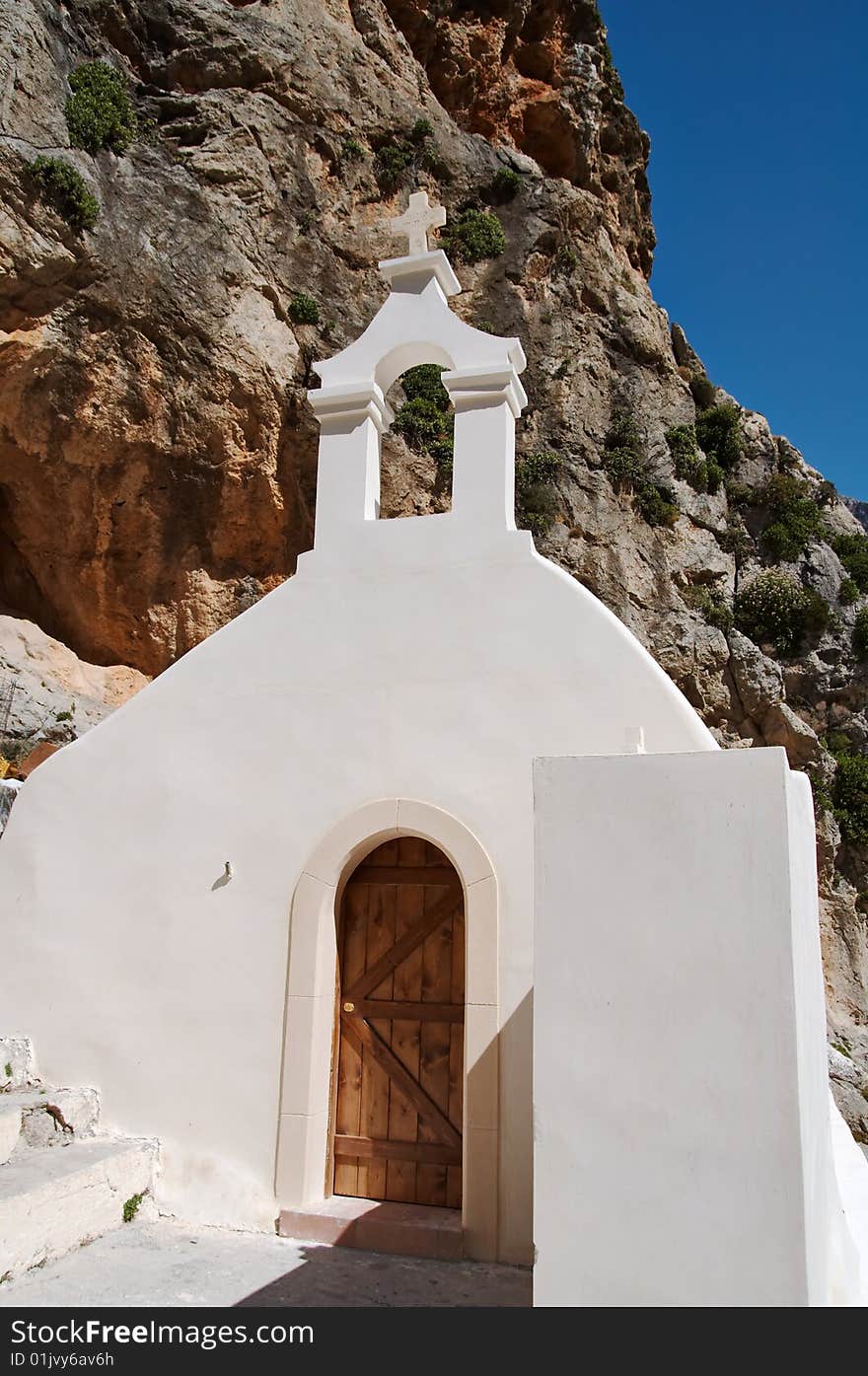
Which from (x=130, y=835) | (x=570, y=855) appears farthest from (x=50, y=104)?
(x=570, y=855)

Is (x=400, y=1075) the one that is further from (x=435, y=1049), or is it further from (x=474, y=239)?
(x=474, y=239)

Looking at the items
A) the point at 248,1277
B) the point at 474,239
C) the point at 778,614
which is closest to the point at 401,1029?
the point at 248,1277

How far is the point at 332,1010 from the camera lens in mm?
5383

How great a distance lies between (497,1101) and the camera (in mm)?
4754

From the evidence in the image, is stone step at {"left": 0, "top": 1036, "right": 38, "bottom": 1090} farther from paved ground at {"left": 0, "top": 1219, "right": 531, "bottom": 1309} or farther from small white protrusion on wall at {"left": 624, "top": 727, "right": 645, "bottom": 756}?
small white protrusion on wall at {"left": 624, "top": 727, "right": 645, "bottom": 756}

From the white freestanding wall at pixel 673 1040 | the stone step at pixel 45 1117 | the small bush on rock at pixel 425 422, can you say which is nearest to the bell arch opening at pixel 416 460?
the small bush on rock at pixel 425 422

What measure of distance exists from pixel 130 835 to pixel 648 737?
3290 mm

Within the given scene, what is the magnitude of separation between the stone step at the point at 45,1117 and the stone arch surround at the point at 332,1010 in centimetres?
125

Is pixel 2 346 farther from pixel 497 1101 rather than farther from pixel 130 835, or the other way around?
pixel 497 1101

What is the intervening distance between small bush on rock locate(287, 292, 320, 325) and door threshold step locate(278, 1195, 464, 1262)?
14.9 meters

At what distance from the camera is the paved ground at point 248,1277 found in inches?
165

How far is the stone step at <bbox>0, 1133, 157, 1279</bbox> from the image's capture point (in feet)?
14.4

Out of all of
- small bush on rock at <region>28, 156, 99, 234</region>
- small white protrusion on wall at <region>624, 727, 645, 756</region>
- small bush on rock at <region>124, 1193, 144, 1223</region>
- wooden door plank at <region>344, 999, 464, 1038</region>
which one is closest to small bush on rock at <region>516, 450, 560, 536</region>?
small bush on rock at <region>28, 156, 99, 234</region>

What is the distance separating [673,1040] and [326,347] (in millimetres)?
15630
